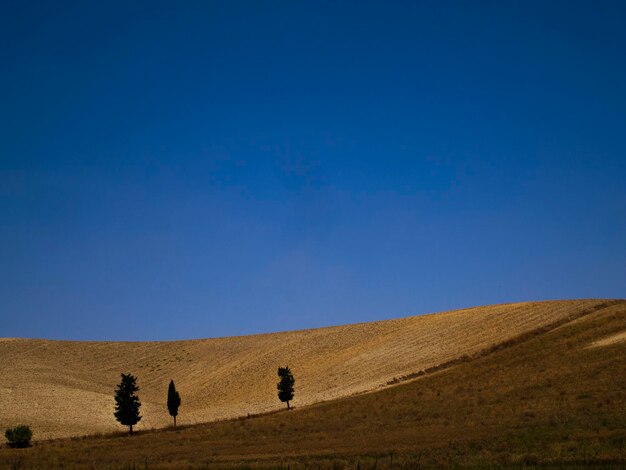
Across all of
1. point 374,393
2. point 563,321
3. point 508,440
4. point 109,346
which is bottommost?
point 508,440

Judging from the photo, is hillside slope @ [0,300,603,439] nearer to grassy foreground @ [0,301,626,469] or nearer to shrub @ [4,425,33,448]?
shrub @ [4,425,33,448]

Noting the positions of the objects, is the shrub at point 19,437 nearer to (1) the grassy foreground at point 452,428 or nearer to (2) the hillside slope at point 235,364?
(1) the grassy foreground at point 452,428

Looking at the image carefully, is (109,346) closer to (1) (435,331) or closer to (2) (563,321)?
(1) (435,331)

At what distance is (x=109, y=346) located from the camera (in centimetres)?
13025

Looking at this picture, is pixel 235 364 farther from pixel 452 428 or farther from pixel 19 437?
pixel 452 428

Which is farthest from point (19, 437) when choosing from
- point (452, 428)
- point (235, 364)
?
point (235, 364)

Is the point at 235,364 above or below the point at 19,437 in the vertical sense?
above

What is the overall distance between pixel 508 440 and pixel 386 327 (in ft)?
241

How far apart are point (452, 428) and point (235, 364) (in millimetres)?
69301

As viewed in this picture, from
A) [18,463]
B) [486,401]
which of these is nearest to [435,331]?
[486,401]

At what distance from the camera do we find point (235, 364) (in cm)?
10388

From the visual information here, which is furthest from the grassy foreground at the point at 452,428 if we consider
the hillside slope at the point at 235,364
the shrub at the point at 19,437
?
the hillside slope at the point at 235,364

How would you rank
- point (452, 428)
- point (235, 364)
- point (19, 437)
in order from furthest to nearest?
point (235, 364) → point (19, 437) → point (452, 428)

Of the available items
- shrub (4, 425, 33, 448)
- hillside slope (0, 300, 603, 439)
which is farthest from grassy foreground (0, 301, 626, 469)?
hillside slope (0, 300, 603, 439)
